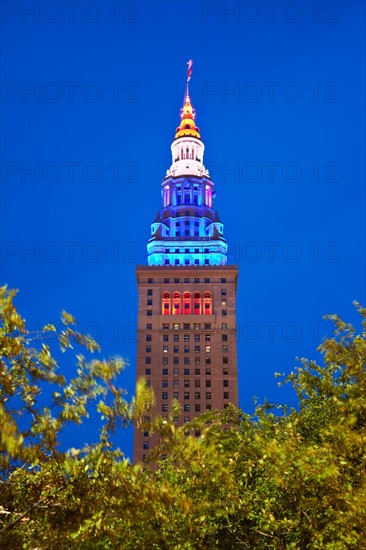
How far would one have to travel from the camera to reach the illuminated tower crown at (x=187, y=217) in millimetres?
152250

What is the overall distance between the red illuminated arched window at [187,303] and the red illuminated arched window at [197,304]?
0.93 m

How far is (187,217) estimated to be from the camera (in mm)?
160875

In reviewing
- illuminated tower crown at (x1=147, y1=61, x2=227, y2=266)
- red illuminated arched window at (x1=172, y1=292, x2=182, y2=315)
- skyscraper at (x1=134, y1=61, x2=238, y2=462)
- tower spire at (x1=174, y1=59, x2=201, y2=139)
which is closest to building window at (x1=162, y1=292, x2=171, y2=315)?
skyscraper at (x1=134, y1=61, x2=238, y2=462)

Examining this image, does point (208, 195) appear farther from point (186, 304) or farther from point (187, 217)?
point (186, 304)

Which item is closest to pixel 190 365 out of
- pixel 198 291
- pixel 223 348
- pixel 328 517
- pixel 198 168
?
pixel 223 348

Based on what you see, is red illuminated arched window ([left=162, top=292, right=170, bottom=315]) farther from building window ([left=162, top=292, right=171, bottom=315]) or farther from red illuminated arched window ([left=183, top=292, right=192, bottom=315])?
red illuminated arched window ([left=183, top=292, right=192, bottom=315])

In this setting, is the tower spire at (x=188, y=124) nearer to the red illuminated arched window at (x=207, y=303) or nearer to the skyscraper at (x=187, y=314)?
the skyscraper at (x=187, y=314)

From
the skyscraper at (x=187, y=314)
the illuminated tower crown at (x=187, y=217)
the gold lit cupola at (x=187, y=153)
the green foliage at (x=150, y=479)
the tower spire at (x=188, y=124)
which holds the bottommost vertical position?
the green foliage at (x=150, y=479)

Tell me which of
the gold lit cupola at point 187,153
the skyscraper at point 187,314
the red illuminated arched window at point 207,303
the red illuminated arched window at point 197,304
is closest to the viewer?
the skyscraper at point 187,314

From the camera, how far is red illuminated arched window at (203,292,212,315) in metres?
142

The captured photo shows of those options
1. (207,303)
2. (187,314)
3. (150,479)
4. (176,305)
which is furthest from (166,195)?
(150,479)

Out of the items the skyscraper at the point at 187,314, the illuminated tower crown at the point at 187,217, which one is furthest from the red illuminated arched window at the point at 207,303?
the illuminated tower crown at the point at 187,217

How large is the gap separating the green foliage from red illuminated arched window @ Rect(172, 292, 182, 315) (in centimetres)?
11018

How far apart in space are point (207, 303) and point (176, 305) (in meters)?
6.74
